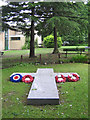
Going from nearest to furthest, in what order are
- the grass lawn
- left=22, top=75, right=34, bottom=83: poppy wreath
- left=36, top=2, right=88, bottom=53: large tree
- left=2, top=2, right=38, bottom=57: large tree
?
the grass lawn, left=22, top=75, right=34, bottom=83: poppy wreath, left=36, top=2, right=88, bottom=53: large tree, left=2, top=2, right=38, bottom=57: large tree

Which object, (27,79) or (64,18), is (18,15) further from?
(27,79)

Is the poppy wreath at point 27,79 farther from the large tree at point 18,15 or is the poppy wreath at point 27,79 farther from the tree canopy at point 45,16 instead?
the large tree at point 18,15

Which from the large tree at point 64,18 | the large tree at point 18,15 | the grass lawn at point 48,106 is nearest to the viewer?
the grass lawn at point 48,106

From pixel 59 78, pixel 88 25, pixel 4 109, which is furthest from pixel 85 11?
pixel 4 109

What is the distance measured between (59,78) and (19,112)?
91.0 inches

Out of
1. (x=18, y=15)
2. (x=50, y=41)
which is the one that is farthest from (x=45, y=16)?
(x=50, y=41)

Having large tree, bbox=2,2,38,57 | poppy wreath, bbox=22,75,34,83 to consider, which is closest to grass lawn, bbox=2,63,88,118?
poppy wreath, bbox=22,75,34,83

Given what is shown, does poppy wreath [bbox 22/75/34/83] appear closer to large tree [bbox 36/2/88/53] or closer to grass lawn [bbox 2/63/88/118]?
grass lawn [bbox 2/63/88/118]

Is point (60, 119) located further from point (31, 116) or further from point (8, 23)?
point (8, 23)

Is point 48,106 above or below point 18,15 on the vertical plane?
below

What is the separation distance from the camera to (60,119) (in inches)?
87.6

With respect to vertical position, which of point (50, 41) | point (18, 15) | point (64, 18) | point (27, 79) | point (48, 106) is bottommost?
point (48, 106)

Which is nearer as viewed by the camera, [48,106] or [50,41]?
[48,106]

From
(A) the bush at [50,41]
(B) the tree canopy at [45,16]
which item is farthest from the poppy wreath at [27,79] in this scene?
(A) the bush at [50,41]
